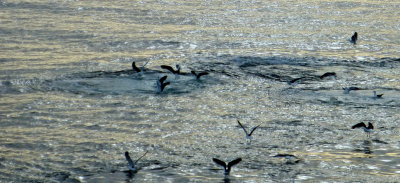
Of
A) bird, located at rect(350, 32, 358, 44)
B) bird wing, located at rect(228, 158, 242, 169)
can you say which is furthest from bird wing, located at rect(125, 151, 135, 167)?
bird, located at rect(350, 32, 358, 44)

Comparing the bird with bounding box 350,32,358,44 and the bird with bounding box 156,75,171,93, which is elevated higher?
the bird with bounding box 350,32,358,44

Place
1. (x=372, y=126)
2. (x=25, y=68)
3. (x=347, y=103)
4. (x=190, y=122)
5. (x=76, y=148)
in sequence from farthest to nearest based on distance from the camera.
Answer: (x=25, y=68)
(x=347, y=103)
(x=190, y=122)
(x=372, y=126)
(x=76, y=148)

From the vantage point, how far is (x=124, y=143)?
11352 mm

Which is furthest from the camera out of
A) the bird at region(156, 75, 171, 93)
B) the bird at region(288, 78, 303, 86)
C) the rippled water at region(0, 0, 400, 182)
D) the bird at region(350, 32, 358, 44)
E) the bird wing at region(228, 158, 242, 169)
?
the bird at region(350, 32, 358, 44)

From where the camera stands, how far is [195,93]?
1462 centimetres

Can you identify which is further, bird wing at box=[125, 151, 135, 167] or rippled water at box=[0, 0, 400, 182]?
rippled water at box=[0, 0, 400, 182]

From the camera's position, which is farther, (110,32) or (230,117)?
(110,32)

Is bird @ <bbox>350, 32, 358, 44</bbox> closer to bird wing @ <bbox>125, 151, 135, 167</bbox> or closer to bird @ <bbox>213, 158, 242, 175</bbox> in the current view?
bird @ <bbox>213, 158, 242, 175</bbox>

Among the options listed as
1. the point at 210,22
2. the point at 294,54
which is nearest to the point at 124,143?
the point at 294,54

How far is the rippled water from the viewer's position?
10.5 meters

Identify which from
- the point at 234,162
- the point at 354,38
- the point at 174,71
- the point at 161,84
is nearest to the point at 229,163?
the point at 234,162

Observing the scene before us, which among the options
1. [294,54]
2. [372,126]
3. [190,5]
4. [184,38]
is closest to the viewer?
[372,126]

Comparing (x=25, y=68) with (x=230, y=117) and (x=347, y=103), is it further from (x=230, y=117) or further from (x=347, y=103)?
(x=347, y=103)

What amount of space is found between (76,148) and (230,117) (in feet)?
11.2
